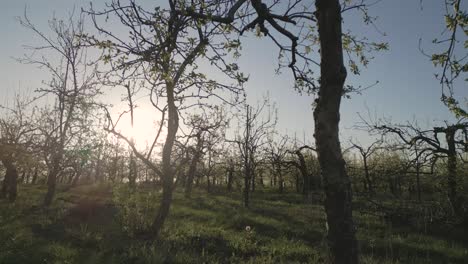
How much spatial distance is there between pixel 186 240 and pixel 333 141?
7760mm

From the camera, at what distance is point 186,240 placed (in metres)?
10.3

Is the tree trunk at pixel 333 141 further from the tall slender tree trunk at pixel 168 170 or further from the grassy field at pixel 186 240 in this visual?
the tall slender tree trunk at pixel 168 170

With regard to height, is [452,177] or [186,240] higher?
[452,177]

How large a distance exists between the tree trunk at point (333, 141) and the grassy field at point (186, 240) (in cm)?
426

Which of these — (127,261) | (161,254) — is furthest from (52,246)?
(161,254)

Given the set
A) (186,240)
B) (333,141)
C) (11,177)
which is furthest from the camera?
(11,177)

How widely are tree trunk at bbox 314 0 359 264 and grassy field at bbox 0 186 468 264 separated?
4.26 meters

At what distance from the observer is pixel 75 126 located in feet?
62.3

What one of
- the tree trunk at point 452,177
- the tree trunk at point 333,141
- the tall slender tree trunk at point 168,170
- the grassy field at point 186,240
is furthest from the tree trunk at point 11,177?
the tree trunk at point 452,177

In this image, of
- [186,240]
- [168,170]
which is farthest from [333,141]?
[186,240]

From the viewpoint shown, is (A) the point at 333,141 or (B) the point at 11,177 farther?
(B) the point at 11,177

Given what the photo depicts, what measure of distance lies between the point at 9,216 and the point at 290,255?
11990 millimetres

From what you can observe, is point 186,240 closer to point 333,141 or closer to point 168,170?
point 168,170

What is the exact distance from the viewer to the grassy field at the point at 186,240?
7859 millimetres
